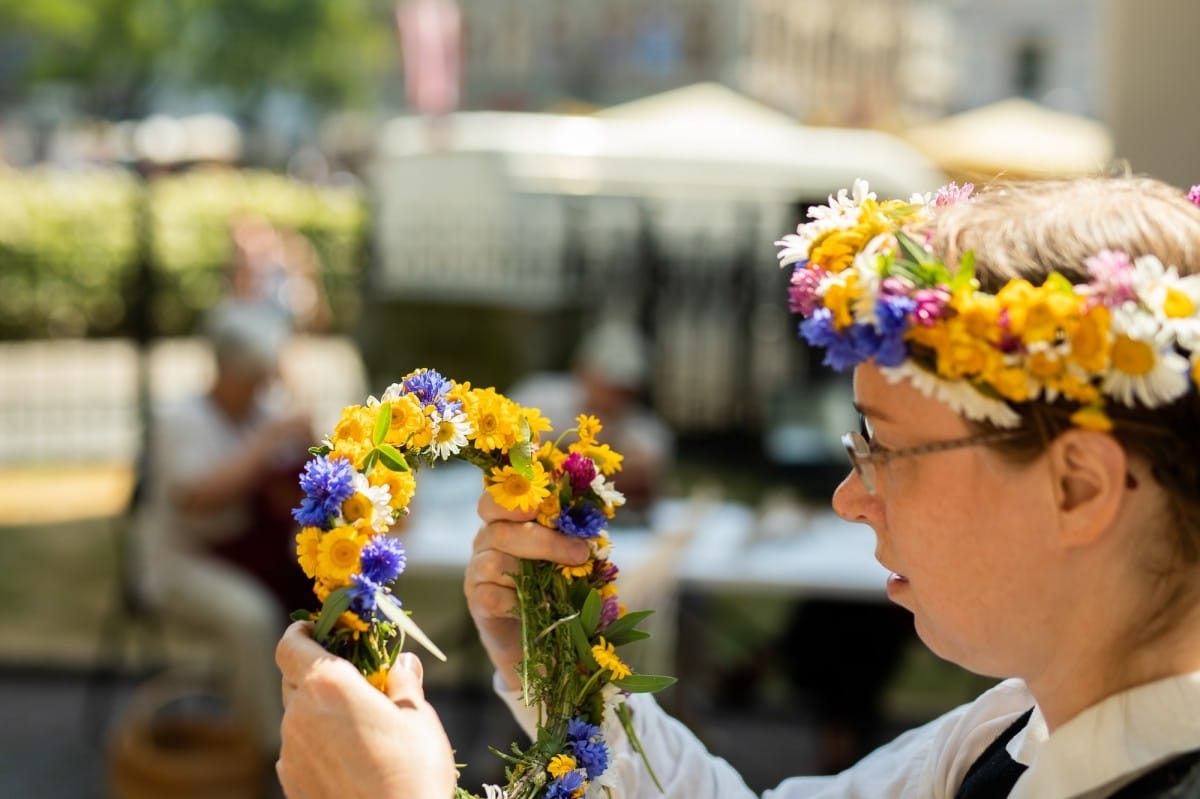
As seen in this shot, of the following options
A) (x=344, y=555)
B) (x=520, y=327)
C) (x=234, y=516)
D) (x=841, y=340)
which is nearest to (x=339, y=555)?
(x=344, y=555)

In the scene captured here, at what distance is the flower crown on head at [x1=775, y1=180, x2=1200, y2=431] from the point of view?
117cm

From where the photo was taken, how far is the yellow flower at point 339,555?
1307mm

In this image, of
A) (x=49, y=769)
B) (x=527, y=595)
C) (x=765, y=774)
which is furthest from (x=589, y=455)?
(x=49, y=769)

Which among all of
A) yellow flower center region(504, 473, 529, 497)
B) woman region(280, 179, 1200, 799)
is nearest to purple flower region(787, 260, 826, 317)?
woman region(280, 179, 1200, 799)

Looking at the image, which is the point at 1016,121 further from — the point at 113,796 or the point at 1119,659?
the point at 1119,659

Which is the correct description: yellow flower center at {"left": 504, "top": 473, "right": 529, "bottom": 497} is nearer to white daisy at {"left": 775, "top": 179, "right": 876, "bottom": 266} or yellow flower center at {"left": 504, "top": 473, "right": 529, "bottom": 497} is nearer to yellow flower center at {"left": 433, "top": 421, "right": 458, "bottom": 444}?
yellow flower center at {"left": 433, "top": 421, "right": 458, "bottom": 444}

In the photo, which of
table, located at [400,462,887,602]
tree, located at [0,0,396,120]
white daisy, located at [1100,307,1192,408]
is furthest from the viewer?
tree, located at [0,0,396,120]

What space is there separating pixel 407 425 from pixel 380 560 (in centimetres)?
18

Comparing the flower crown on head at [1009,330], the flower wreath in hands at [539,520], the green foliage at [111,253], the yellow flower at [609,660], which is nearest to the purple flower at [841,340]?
the flower crown on head at [1009,330]

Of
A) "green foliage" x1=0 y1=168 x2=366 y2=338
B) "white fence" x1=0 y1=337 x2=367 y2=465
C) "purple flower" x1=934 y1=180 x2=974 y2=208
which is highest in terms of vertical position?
"purple flower" x1=934 y1=180 x2=974 y2=208

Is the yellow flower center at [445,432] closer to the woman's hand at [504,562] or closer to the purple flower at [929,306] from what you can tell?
the woman's hand at [504,562]

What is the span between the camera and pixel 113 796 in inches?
197

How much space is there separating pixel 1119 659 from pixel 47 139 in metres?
42.8

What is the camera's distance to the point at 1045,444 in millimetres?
1233
